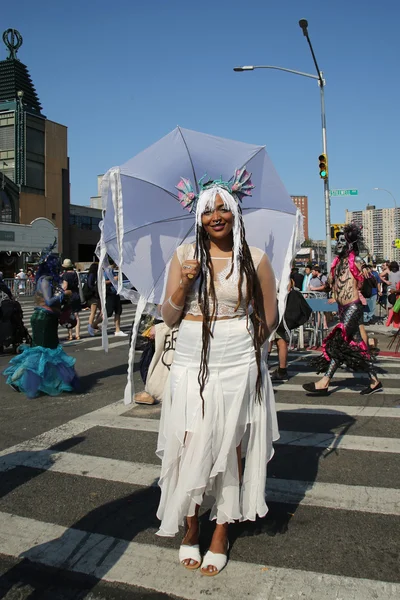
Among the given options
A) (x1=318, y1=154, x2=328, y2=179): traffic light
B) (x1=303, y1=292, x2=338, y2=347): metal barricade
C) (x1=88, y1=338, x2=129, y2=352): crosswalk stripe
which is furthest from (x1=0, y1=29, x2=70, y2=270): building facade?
(x1=303, y1=292, x2=338, y2=347): metal barricade

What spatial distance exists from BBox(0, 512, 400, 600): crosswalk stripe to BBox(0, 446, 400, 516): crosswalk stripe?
33.2 inches

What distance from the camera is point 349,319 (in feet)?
22.4

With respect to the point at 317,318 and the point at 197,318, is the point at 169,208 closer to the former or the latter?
the point at 197,318

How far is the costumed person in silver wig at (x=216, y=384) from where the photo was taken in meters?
2.86

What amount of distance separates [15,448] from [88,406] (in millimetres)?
1603

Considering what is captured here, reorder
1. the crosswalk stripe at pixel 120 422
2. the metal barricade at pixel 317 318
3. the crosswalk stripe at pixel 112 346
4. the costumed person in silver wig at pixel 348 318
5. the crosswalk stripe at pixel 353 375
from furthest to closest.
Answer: the crosswalk stripe at pixel 112 346
the metal barricade at pixel 317 318
the crosswalk stripe at pixel 353 375
the costumed person in silver wig at pixel 348 318
the crosswalk stripe at pixel 120 422

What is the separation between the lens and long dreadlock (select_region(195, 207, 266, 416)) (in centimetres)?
293

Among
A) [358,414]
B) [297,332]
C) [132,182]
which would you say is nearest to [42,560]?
[132,182]

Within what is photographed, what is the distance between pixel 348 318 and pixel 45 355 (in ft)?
13.1

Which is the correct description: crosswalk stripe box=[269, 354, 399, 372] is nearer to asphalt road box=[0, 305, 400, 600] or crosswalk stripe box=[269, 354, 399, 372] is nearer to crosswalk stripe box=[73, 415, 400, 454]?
asphalt road box=[0, 305, 400, 600]

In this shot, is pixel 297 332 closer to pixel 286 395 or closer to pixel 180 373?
pixel 286 395

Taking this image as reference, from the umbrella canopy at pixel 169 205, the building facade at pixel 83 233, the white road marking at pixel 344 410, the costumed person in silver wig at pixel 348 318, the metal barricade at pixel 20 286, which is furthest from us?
the building facade at pixel 83 233

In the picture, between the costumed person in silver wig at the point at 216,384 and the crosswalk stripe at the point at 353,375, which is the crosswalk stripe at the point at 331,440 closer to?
the costumed person in silver wig at the point at 216,384

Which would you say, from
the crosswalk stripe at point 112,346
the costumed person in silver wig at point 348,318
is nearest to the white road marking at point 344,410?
the costumed person in silver wig at point 348,318
